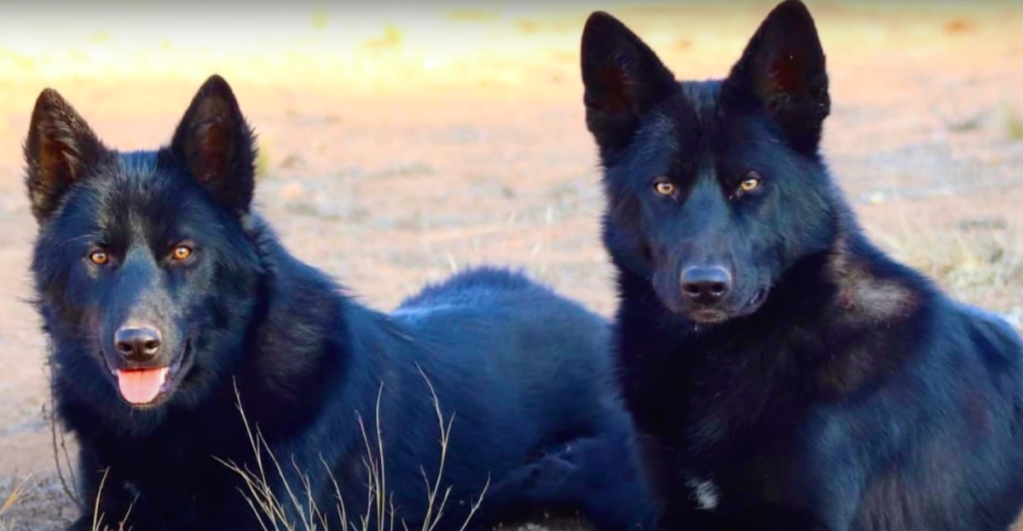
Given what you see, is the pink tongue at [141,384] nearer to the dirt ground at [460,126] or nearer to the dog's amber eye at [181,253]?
the dog's amber eye at [181,253]

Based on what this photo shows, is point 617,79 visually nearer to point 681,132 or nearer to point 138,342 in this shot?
point 681,132

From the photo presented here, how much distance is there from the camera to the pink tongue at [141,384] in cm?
436

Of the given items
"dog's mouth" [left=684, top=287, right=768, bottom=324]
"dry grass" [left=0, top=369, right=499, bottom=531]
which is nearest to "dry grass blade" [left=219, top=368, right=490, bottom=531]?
"dry grass" [left=0, top=369, right=499, bottom=531]

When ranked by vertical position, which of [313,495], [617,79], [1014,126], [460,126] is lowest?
[460,126]

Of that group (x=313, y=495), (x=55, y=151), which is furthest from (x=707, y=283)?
(x=55, y=151)

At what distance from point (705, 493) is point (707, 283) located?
0.72 m

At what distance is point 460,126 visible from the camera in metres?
17.0

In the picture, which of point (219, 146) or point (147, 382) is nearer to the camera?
point (147, 382)

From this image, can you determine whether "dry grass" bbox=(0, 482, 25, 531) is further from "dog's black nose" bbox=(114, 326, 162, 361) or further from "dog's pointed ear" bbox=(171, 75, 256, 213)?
"dog's pointed ear" bbox=(171, 75, 256, 213)

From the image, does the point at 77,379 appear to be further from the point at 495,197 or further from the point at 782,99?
the point at 495,197

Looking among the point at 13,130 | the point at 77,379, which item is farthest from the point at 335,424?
the point at 13,130

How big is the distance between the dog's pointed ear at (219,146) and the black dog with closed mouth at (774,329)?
1.14 m

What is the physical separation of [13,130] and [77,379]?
38.5 ft

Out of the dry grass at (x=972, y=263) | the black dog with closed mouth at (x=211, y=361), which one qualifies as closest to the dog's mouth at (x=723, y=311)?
the black dog with closed mouth at (x=211, y=361)
